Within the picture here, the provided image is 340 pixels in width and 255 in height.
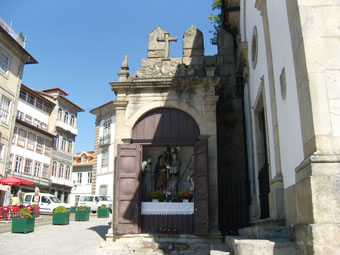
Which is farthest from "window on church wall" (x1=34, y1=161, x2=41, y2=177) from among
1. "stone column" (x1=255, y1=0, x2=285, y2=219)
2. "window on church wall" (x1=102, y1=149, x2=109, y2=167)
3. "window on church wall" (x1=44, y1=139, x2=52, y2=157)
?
"stone column" (x1=255, y1=0, x2=285, y2=219)

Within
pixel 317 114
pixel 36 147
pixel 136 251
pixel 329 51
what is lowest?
pixel 136 251

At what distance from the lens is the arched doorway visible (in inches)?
363

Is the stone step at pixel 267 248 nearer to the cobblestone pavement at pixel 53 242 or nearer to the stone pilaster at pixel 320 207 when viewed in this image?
the stone pilaster at pixel 320 207

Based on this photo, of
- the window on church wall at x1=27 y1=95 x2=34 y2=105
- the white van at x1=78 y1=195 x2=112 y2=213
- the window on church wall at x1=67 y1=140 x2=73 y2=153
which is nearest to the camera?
the white van at x1=78 y1=195 x2=112 y2=213

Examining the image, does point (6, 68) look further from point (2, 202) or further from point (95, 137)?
point (95, 137)

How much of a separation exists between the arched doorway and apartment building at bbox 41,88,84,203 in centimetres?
2894

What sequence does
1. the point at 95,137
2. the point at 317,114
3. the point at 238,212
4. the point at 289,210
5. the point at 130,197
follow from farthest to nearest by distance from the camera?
the point at 95,137 < the point at 238,212 < the point at 130,197 < the point at 289,210 < the point at 317,114

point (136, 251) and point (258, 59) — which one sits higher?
point (258, 59)

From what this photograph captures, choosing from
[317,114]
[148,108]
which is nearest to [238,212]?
[148,108]

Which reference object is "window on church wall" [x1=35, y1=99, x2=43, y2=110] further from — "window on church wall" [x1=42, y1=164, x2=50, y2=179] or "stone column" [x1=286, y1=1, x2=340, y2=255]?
"stone column" [x1=286, y1=1, x2=340, y2=255]

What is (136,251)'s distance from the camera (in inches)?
345

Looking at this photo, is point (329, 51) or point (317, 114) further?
point (329, 51)

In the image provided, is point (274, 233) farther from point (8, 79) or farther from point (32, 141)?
point (32, 141)

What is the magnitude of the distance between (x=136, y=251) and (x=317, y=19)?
6.81 metres
